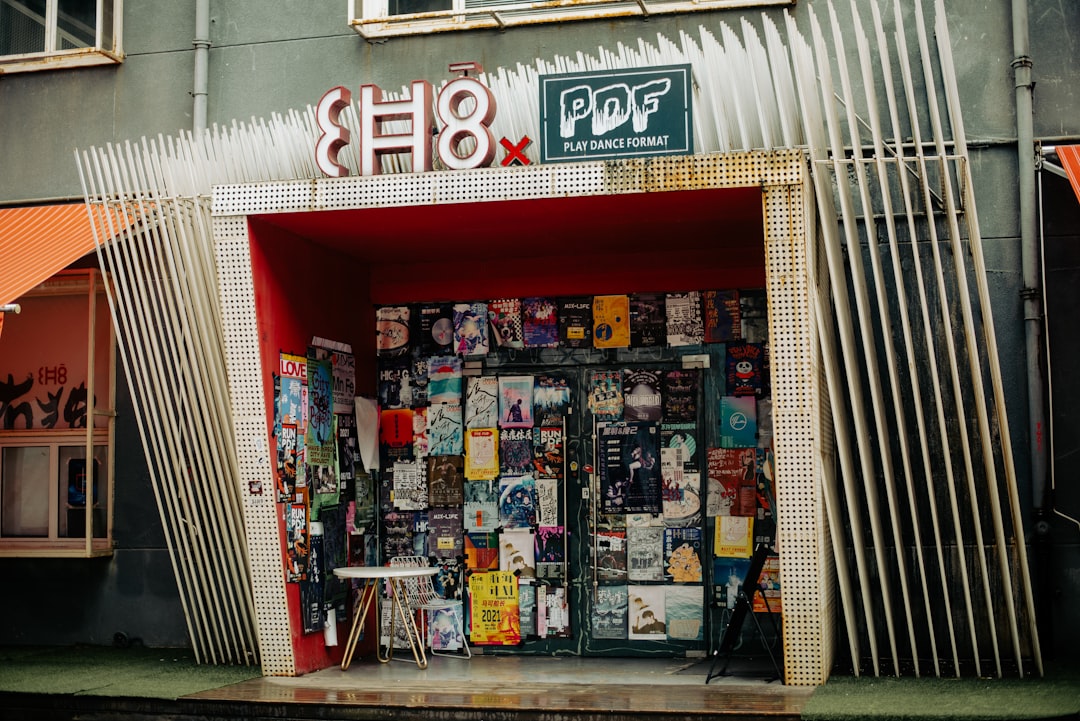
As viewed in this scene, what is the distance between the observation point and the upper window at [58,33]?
10961 millimetres

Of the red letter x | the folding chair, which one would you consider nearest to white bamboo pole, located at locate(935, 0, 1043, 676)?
the red letter x

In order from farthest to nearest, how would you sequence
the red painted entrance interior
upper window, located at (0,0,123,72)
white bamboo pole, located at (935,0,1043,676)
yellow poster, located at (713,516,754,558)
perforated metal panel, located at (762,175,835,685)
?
upper window, located at (0,0,123,72)
yellow poster, located at (713,516,754,558)
the red painted entrance interior
perforated metal panel, located at (762,175,835,685)
white bamboo pole, located at (935,0,1043,676)

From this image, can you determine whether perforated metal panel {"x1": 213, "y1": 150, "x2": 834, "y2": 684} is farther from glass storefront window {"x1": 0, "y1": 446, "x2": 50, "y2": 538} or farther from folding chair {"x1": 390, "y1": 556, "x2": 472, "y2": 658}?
glass storefront window {"x1": 0, "y1": 446, "x2": 50, "y2": 538}

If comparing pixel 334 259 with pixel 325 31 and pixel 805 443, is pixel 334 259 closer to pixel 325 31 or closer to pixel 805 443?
pixel 325 31

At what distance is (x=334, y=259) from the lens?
9664 millimetres

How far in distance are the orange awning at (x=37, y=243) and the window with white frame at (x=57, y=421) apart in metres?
0.83

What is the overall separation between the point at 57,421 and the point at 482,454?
12.5 ft

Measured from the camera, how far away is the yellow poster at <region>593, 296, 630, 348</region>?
9664 millimetres

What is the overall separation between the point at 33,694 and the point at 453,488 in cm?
344

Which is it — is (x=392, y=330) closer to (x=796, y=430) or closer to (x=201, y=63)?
(x=201, y=63)

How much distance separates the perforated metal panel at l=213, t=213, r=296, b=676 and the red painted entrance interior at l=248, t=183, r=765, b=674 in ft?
0.25

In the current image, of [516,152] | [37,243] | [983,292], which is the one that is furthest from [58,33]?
[983,292]

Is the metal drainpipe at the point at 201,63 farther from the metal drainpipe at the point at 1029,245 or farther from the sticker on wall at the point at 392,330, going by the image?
the metal drainpipe at the point at 1029,245

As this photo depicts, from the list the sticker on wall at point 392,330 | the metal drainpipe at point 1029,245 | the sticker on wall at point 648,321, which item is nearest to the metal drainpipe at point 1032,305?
the metal drainpipe at point 1029,245
